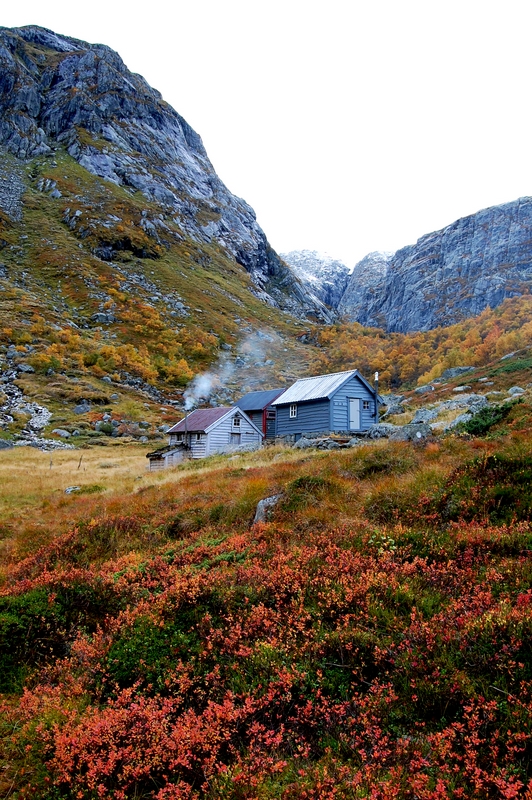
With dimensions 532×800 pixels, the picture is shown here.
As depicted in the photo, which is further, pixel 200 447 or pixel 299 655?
pixel 200 447

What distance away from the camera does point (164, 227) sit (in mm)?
128375

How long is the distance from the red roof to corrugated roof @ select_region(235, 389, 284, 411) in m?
4.42

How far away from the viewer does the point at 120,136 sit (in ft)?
479

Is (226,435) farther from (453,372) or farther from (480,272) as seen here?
(480,272)

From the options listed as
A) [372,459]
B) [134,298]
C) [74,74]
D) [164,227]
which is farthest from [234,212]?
[372,459]

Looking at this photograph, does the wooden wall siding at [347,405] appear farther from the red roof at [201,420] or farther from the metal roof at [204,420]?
the red roof at [201,420]

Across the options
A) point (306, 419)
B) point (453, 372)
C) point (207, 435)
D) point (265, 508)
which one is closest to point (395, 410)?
point (306, 419)

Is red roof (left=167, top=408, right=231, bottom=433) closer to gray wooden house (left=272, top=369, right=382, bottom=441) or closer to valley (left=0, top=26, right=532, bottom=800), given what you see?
gray wooden house (left=272, top=369, right=382, bottom=441)

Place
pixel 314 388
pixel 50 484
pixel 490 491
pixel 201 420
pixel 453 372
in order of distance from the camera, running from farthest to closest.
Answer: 1. pixel 453 372
2. pixel 201 420
3. pixel 314 388
4. pixel 50 484
5. pixel 490 491

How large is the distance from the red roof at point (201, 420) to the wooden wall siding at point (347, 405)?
11220 millimetres

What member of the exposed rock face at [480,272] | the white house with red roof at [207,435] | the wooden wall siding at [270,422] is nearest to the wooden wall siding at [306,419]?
the wooden wall siding at [270,422]

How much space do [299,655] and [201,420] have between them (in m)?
38.0

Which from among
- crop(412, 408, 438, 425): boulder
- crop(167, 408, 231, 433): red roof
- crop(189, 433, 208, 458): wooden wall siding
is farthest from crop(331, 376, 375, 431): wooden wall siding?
→ crop(189, 433, 208, 458): wooden wall siding

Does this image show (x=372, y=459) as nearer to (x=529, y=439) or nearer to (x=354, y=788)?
(x=529, y=439)
